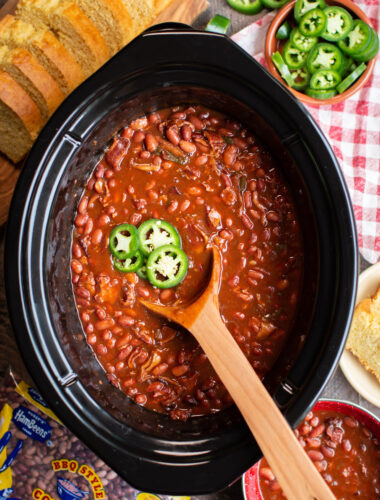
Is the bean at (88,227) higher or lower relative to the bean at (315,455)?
higher

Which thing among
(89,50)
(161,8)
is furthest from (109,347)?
(161,8)

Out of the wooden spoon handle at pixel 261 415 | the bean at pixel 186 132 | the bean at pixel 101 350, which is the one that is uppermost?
the bean at pixel 186 132

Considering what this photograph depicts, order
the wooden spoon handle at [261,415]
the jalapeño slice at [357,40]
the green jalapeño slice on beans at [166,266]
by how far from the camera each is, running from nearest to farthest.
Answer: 1. the wooden spoon handle at [261,415]
2. the green jalapeño slice on beans at [166,266]
3. the jalapeño slice at [357,40]

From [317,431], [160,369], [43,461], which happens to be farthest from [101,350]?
[317,431]

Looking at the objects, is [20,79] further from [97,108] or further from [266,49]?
[266,49]

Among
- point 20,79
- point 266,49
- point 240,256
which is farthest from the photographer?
point 266,49

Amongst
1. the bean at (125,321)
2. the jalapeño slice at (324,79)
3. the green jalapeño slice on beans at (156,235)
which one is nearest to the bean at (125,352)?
the bean at (125,321)

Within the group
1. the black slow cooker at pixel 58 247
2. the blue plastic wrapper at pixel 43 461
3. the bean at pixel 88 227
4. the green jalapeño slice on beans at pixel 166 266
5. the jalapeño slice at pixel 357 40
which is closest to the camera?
the black slow cooker at pixel 58 247

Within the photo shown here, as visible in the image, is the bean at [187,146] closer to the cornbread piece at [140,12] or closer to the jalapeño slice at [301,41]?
the cornbread piece at [140,12]
